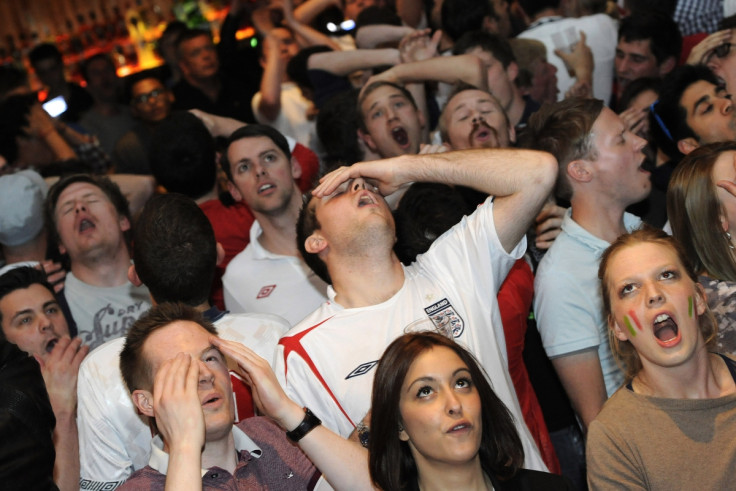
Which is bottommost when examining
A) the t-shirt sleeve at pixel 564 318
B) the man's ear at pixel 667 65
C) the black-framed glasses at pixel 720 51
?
the t-shirt sleeve at pixel 564 318

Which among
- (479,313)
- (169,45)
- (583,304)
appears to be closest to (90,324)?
(479,313)

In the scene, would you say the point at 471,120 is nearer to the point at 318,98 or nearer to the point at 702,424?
the point at 318,98

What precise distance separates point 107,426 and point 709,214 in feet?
6.67

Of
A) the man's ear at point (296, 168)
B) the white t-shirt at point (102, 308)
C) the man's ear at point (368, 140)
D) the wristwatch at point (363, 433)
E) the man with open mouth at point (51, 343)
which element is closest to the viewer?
the wristwatch at point (363, 433)

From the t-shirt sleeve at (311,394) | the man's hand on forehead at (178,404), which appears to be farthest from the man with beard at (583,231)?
the man's hand on forehead at (178,404)

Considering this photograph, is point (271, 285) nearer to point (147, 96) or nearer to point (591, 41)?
point (591, 41)

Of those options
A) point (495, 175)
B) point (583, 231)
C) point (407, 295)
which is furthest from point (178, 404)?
point (583, 231)

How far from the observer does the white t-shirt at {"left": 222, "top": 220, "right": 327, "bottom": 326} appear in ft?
12.5

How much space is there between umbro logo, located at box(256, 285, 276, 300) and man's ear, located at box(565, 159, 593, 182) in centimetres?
128

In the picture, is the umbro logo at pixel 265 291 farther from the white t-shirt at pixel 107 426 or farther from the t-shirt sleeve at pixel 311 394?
the t-shirt sleeve at pixel 311 394

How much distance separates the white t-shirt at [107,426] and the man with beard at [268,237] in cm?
83

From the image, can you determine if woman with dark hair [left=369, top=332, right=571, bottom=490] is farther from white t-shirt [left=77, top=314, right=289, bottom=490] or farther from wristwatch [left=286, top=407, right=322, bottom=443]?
white t-shirt [left=77, top=314, right=289, bottom=490]

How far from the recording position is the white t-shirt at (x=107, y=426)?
2.95 meters

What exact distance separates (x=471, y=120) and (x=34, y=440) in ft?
8.01
